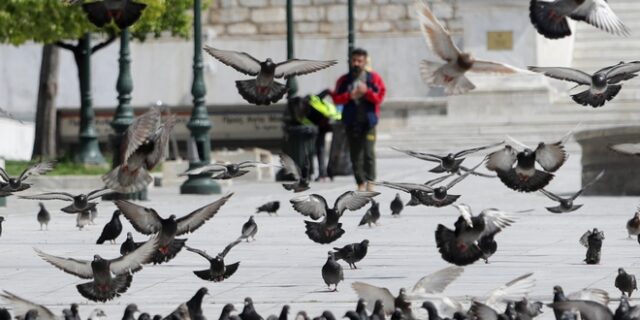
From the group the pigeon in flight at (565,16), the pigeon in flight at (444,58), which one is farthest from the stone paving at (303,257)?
the pigeon in flight at (565,16)

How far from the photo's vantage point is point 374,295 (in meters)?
9.95

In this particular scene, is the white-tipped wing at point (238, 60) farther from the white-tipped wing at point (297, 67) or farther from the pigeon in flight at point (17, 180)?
the pigeon in flight at point (17, 180)

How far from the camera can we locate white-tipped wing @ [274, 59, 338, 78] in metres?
11.5

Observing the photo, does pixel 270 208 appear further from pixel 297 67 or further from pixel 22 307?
pixel 22 307

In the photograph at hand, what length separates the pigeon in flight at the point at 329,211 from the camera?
12961 mm

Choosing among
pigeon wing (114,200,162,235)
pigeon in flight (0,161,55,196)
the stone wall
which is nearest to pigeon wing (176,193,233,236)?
pigeon wing (114,200,162,235)

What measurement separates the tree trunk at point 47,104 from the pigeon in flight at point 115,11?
2751 centimetres

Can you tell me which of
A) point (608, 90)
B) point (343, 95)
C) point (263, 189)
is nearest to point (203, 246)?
point (608, 90)

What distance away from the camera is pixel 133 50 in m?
47.1

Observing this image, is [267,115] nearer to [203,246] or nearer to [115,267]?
[203,246]

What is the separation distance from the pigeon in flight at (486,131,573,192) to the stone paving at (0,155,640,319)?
2.24 feet

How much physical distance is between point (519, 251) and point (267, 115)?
78.3ft

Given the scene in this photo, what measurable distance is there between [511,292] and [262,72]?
7.25ft

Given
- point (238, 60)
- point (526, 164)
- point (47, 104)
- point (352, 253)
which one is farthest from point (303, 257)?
point (47, 104)
